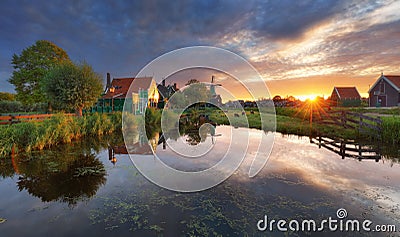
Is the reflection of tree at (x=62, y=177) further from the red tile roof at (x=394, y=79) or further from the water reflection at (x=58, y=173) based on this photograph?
the red tile roof at (x=394, y=79)

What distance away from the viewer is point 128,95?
26719 millimetres

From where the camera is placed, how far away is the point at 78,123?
1229cm

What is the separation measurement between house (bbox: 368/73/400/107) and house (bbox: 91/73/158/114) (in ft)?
107

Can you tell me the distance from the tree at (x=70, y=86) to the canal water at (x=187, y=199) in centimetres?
1081

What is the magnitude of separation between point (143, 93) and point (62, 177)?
2436 cm

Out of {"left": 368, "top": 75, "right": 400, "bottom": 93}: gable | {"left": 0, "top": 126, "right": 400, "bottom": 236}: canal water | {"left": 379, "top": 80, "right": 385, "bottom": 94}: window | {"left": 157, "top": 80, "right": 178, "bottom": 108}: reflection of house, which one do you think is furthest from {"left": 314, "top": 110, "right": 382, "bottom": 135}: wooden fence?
{"left": 157, "top": 80, "right": 178, "bottom": 108}: reflection of house

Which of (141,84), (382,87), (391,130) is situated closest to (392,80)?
(382,87)

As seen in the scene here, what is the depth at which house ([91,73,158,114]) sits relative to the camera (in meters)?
26.0

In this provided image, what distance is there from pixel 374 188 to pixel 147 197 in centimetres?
518

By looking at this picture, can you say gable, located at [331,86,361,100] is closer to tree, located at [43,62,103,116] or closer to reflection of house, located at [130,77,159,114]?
reflection of house, located at [130,77,159,114]

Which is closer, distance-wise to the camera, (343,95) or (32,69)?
(32,69)

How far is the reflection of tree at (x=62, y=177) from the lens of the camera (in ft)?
14.9

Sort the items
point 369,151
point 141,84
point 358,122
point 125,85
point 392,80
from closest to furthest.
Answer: point 369,151
point 358,122
point 392,80
point 141,84
point 125,85

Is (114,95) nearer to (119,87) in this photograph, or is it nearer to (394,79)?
(119,87)
